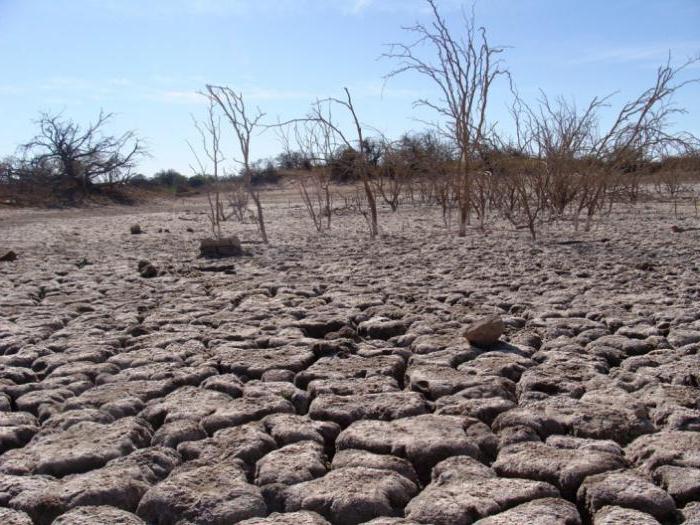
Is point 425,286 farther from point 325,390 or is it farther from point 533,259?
point 325,390

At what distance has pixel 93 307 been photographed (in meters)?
5.57

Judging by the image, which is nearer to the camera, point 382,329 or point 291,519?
point 291,519

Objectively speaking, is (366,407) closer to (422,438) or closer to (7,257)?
(422,438)

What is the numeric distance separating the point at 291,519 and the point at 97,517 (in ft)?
1.76

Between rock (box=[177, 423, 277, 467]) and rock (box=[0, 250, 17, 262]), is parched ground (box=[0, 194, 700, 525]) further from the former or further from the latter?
rock (box=[0, 250, 17, 262])

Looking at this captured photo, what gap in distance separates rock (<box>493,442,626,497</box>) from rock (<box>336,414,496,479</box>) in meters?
0.12

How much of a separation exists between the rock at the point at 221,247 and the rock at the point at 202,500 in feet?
21.7

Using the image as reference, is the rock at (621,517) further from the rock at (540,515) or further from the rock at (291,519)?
the rock at (291,519)

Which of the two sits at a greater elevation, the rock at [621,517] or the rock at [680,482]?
the rock at [680,482]

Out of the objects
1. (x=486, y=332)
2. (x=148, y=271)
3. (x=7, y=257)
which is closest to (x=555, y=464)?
(x=486, y=332)

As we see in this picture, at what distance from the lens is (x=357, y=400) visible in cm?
325

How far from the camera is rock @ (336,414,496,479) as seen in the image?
2670 millimetres

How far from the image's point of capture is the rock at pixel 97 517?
2.25 m

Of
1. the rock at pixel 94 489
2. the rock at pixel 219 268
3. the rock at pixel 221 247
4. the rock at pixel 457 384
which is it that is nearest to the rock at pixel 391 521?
the rock at pixel 94 489
